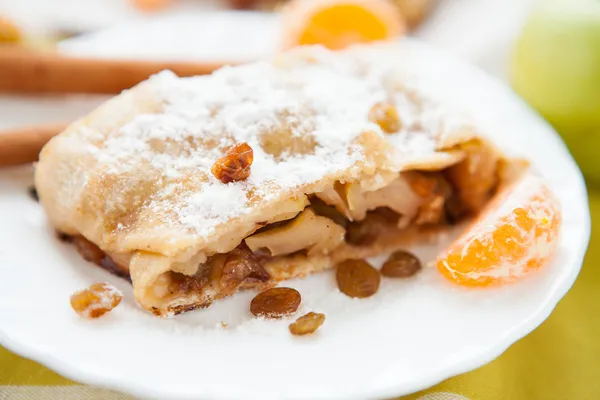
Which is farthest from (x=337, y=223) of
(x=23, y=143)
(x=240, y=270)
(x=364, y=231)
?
(x=23, y=143)

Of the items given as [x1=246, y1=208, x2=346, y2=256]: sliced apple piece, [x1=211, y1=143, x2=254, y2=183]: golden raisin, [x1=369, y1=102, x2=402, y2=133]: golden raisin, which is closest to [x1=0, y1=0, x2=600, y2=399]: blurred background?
[x1=246, y1=208, x2=346, y2=256]: sliced apple piece

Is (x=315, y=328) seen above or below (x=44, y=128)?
below

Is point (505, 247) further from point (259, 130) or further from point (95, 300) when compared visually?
point (95, 300)

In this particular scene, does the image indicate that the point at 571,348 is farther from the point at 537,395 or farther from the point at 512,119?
the point at 512,119

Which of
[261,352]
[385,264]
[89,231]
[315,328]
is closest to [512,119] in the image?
[385,264]

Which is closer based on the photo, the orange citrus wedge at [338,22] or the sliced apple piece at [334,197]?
the sliced apple piece at [334,197]

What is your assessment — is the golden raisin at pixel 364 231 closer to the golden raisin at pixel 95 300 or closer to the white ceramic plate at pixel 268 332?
the white ceramic plate at pixel 268 332

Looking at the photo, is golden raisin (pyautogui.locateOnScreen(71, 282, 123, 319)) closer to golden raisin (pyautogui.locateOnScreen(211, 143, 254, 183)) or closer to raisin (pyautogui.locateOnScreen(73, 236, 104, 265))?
raisin (pyautogui.locateOnScreen(73, 236, 104, 265))

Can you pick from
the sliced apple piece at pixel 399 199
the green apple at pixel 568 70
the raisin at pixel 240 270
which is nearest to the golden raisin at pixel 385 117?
the sliced apple piece at pixel 399 199
